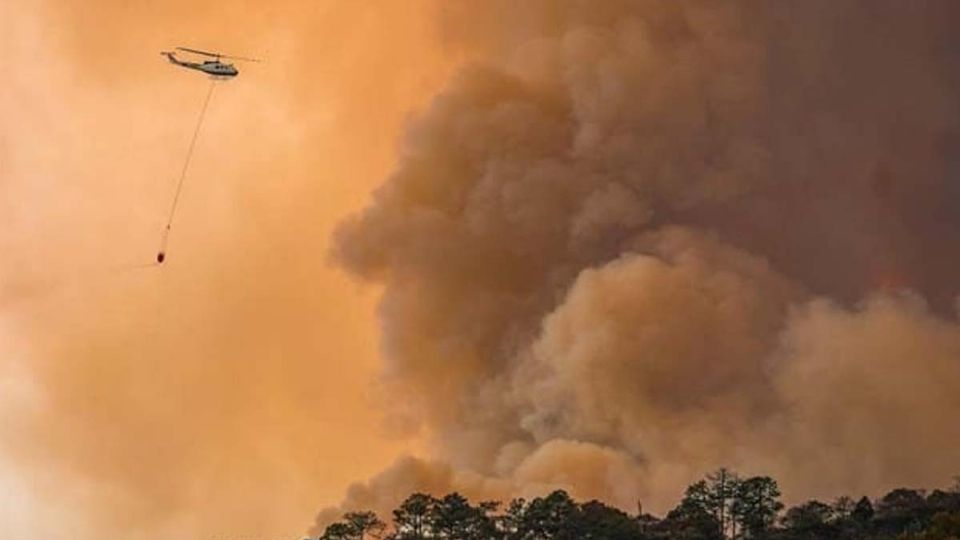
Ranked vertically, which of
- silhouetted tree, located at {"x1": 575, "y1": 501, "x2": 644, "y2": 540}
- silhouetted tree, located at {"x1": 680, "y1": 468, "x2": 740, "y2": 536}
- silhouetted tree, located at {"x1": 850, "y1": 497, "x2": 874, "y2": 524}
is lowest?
silhouetted tree, located at {"x1": 575, "y1": 501, "x2": 644, "y2": 540}

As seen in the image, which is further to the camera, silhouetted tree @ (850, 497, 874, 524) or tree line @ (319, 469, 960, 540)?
silhouetted tree @ (850, 497, 874, 524)

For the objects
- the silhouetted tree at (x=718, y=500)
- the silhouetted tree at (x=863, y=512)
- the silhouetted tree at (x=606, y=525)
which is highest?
the silhouetted tree at (x=718, y=500)

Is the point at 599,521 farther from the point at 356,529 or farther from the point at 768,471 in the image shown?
the point at 768,471

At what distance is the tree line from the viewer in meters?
51.7

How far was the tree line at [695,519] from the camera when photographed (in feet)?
170

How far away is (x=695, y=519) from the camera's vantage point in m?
52.4

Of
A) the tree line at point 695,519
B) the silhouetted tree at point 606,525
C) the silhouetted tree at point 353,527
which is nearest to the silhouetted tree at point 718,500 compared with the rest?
the tree line at point 695,519

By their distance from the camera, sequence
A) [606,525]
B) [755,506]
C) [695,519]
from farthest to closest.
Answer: [755,506] < [695,519] < [606,525]

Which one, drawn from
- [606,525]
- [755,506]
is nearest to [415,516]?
[606,525]

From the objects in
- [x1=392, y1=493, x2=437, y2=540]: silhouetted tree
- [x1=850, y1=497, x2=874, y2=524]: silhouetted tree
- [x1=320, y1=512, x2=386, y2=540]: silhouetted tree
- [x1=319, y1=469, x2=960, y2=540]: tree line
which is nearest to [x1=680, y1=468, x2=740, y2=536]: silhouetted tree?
[x1=319, y1=469, x2=960, y2=540]: tree line

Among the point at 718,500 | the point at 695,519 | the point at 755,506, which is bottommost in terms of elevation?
the point at 695,519

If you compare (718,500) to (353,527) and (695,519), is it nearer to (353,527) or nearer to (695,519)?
(695,519)

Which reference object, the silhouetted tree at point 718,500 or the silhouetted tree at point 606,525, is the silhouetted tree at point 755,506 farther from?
the silhouetted tree at point 606,525

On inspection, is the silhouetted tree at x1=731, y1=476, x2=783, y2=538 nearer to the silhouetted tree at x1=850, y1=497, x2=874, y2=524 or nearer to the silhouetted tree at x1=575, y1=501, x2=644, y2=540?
the silhouetted tree at x1=850, y1=497, x2=874, y2=524
